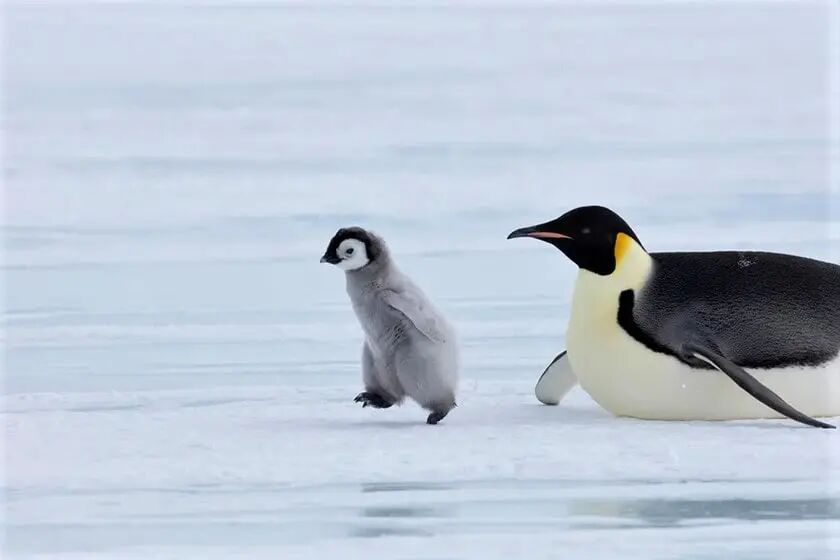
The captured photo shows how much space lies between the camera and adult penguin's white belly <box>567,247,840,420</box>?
4898 mm

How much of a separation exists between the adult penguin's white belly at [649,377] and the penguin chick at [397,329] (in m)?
0.42

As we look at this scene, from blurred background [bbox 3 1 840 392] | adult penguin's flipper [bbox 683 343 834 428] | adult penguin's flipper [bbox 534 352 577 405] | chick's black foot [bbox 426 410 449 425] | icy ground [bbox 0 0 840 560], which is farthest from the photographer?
blurred background [bbox 3 1 840 392]

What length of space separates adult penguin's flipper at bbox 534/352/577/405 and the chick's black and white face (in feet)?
2.45

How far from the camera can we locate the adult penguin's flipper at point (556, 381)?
5477mm

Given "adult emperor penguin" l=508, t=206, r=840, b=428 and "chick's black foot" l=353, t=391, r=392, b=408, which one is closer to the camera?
"adult emperor penguin" l=508, t=206, r=840, b=428

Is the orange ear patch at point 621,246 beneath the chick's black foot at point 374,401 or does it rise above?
above

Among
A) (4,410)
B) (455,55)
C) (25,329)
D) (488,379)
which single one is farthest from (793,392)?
(455,55)

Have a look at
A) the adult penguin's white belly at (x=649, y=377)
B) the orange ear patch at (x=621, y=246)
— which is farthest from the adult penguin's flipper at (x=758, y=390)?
the orange ear patch at (x=621, y=246)

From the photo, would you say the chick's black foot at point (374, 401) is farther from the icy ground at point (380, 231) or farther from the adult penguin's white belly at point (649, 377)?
the adult penguin's white belly at point (649, 377)

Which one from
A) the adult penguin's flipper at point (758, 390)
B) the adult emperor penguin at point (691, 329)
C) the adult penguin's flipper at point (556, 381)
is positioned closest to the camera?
the adult penguin's flipper at point (758, 390)

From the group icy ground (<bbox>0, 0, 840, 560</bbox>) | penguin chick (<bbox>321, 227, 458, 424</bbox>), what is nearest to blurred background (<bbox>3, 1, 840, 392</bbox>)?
icy ground (<bbox>0, 0, 840, 560</bbox>)

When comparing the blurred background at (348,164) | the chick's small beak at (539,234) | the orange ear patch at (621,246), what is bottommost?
the blurred background at (348,164)

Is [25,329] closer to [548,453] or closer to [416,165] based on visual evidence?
[548,453]

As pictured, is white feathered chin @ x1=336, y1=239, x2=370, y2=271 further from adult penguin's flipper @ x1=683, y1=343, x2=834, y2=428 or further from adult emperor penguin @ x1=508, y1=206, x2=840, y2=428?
adult penguin's flipper @ x1=683, y1=343, x2=834, y2=428
